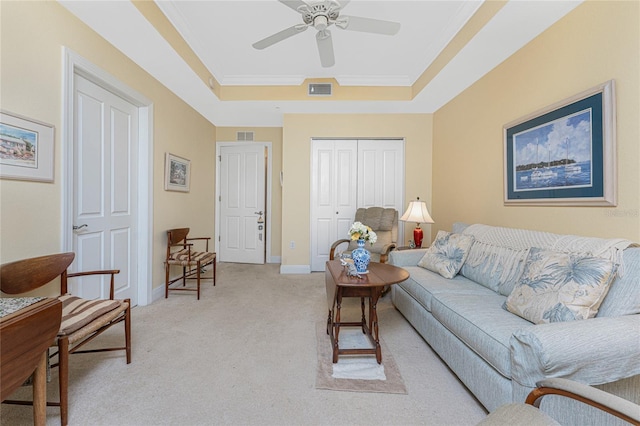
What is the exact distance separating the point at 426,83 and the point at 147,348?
387 cm

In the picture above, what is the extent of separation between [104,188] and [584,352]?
11.2 ft

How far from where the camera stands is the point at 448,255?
244 cm

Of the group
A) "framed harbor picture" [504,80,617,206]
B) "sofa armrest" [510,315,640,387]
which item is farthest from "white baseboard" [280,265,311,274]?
"sofa armrest" [510,315,640,387]

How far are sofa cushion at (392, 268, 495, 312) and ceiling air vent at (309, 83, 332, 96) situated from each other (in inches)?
104

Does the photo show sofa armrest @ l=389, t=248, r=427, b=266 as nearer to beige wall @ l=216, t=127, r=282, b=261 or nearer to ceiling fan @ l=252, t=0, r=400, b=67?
ceiling fan @ l=252, t=0, r=400, b=67

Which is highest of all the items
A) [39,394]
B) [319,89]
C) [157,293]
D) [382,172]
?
[319,89]

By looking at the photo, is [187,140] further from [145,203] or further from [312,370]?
[312,370]

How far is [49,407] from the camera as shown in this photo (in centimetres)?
141

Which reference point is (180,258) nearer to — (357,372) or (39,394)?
(39,394)

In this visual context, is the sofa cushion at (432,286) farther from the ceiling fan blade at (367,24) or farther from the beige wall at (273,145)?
the beige wall at (273,145)

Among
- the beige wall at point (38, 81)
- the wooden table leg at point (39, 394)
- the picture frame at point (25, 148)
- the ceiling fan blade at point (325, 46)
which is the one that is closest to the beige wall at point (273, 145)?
the beige wall at point (38, 81)

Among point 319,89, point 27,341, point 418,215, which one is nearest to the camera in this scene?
point 27,341

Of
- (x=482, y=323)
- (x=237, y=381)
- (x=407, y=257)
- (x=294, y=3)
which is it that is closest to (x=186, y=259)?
(x=237, y=381)

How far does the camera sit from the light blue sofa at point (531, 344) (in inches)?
42.3
